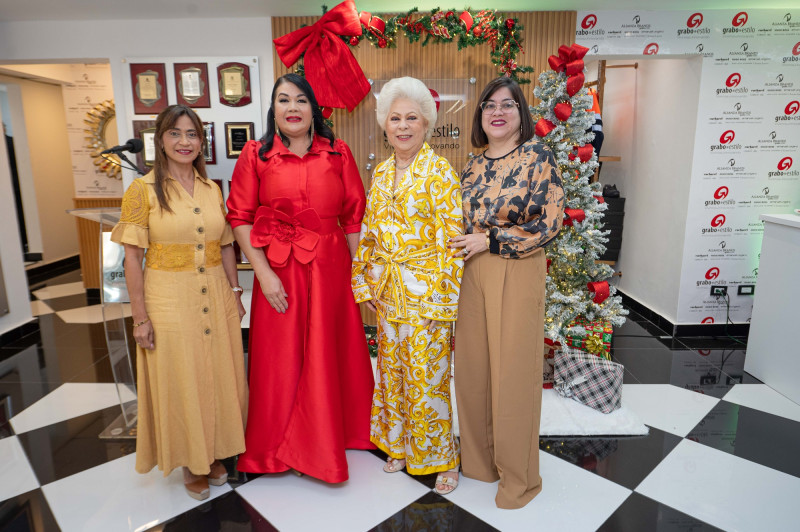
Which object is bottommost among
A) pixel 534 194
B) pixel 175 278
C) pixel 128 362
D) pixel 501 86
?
pixel 128 362

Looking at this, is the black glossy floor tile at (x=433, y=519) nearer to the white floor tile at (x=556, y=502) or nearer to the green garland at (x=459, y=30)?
the white floor tile at (x=556, y=502)

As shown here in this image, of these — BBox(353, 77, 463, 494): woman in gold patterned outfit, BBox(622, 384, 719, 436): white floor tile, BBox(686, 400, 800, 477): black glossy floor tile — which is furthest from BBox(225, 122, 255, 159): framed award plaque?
BBox(686, 400, 800, 477): black glossy floor tile

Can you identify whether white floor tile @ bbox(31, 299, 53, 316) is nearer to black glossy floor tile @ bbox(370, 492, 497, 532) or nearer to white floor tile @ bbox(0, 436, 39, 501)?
white floor tile @ bbox(0, 436, 39, 501)

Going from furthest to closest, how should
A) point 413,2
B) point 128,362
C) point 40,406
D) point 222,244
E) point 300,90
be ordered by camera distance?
point 413,2 → point 40,406 → point 128,362 → point 222,244 → point 300,90

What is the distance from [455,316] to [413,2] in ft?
8.67

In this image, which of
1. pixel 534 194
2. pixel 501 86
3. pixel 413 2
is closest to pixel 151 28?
pixel 413 2

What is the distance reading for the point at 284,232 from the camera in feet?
6.69

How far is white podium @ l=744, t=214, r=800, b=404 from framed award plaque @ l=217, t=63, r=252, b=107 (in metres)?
3.90

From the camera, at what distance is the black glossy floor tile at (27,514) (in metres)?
1.94

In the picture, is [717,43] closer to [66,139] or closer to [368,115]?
[368,115]

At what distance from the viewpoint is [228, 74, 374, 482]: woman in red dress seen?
2029mm

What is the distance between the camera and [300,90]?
1.96 meters

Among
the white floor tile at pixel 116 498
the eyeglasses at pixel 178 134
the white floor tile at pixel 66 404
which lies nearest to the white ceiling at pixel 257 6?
the eyeglasses at pixel 178 134

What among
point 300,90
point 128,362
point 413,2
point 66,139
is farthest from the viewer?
point 66,139
